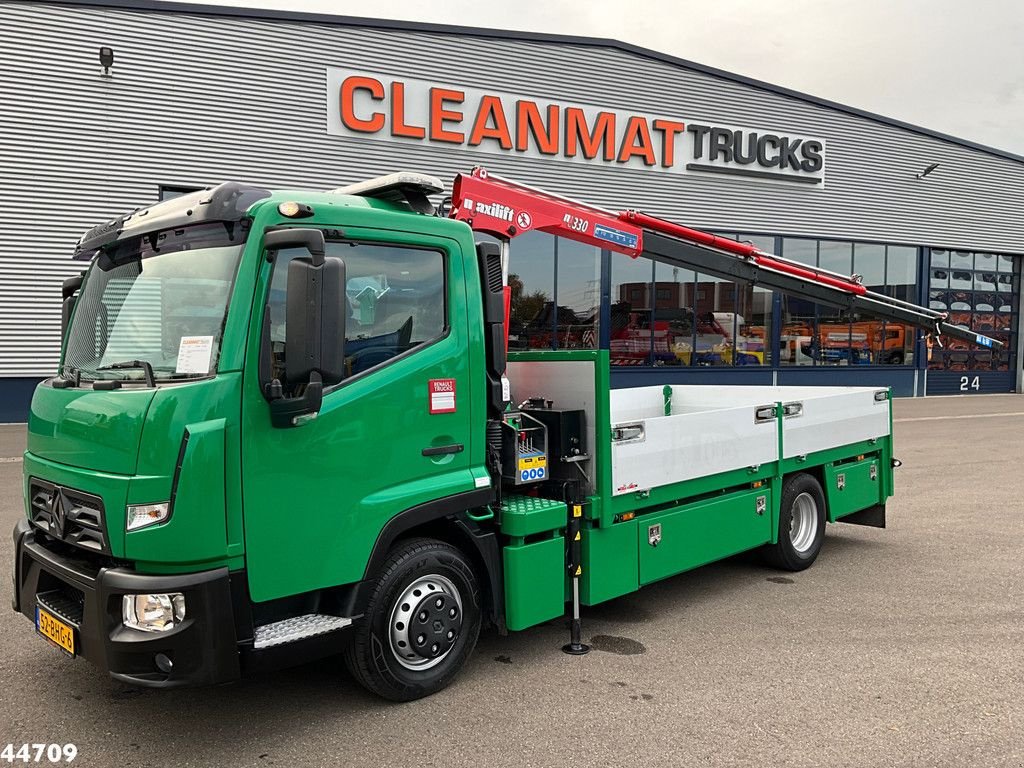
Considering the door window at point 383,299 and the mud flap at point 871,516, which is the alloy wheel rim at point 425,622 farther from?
the mud flap at point 871,516

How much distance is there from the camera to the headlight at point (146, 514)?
3246 mm

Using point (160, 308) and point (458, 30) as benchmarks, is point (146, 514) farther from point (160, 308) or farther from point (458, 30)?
point (458, 30)

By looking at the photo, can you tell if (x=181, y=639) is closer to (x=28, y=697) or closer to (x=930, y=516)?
(x=28, y=697)

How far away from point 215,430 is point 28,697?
2.03 metres

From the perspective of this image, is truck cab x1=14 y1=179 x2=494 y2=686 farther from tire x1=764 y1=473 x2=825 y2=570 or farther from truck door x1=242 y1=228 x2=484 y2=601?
tire x1=764 y1=473 x2=825 y2=570

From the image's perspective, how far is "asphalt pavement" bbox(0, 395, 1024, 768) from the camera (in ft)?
11.7

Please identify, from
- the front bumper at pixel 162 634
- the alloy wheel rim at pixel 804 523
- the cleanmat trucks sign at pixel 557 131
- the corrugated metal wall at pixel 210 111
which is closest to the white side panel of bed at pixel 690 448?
the alloy wheel rim at pixel 804 523

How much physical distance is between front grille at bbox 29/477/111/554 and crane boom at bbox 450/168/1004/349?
2.66 m

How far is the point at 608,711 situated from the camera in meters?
3.98

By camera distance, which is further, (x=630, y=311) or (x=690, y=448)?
(x=630, y=311)

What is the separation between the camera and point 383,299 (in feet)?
12.9

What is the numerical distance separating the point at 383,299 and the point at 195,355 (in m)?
0.94

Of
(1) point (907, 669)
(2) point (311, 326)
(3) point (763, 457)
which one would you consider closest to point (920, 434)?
(3) point (763, 457)

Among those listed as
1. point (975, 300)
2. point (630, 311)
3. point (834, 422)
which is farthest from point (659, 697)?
point (975, 300)
